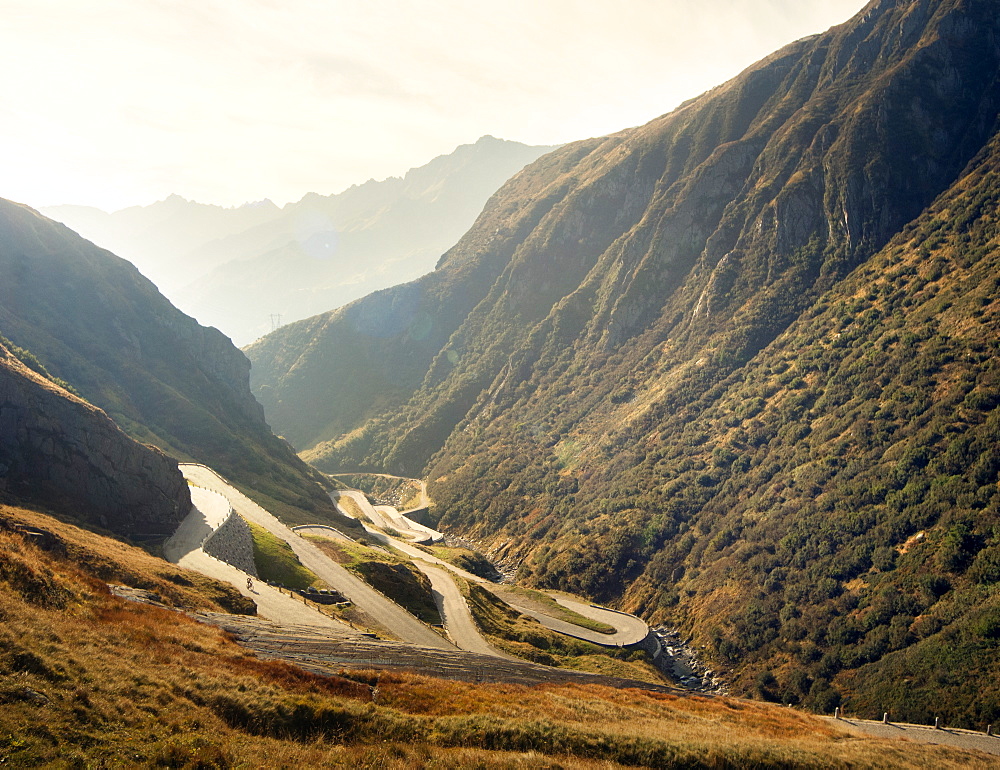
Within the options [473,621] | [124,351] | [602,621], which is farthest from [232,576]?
[124,351]

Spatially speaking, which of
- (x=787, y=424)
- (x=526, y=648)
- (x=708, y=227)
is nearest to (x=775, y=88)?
(x=708, y=227)

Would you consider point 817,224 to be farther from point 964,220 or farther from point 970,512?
point 970,512

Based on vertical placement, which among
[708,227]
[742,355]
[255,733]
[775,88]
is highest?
[775,88]

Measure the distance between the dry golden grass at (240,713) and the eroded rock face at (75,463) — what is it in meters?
15.9

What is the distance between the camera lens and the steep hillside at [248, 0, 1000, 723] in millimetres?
73000

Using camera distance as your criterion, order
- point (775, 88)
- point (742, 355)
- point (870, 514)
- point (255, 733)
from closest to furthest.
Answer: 1. point (255, 733)
2. point (870, 514)
3. point (742, 355)
4. point (775, 88)

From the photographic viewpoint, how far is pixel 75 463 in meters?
45.5

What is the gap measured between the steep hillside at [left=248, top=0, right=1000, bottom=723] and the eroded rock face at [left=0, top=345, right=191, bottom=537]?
230 ft

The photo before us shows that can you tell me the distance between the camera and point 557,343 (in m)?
183

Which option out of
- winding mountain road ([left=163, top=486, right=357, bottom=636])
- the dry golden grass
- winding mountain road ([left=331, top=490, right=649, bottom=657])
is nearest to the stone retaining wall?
winding mountain road ([left=163, top=486, right=357, bottom=636])

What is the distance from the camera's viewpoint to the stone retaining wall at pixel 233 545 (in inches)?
1914

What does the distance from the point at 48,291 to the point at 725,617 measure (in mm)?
121034

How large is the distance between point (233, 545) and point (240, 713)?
3626 cm

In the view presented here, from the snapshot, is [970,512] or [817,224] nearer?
[970,512]
